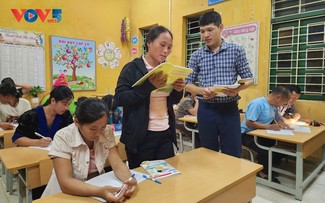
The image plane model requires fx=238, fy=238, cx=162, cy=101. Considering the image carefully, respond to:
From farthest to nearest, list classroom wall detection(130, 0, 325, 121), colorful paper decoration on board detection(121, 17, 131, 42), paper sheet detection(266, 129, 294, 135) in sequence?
colorful paper decoration on board detection(121, 17, 131, 42) < classroom wall detection(130, 0, 325, 121) < paper sheet detection(266, 129, 294, 135)

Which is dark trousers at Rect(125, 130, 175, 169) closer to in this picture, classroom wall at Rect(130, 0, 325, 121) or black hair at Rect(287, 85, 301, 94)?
black hair at Rect(287, 85, 301, 94)

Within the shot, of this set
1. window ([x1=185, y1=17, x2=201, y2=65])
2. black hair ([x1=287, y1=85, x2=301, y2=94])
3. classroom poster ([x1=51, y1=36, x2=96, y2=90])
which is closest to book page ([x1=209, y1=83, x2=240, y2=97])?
black hair ([x1=287, y1=85, x2=301, y2=94])

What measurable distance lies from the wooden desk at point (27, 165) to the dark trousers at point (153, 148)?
0.61 metres

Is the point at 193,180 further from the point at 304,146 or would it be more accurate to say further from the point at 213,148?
the point at 304,146

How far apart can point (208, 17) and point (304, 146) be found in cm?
170

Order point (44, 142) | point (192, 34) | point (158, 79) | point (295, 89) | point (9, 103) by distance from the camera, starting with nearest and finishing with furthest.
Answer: point (158, 79)
point (44, 142)
point (9, 103)
point (295, 89)
point (192, 34)

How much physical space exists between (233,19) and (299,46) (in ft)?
3.93

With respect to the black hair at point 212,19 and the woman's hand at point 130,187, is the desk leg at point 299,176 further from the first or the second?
the woman's hand at point 130,187

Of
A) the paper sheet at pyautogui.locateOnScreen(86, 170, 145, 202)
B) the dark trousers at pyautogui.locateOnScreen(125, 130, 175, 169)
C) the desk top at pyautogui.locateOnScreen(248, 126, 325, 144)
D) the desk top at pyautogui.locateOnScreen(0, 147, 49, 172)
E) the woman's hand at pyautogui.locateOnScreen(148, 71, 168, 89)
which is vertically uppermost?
the woman's hand at pyautogui.locateOnScreen(148, 71, 168, 89)

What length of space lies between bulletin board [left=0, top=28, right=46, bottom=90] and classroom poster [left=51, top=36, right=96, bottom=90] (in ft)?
0.83

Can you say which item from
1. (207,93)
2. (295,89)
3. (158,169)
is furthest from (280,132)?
(158,169)

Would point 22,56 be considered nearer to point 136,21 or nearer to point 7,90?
point 7,90

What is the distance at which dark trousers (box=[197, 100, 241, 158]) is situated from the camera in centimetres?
180

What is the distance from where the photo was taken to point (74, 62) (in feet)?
17.7
